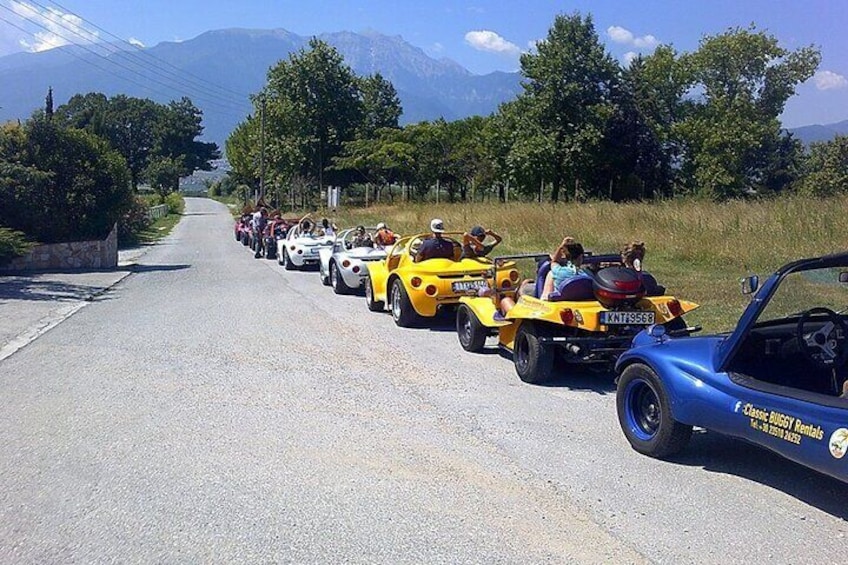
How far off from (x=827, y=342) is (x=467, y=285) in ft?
22.3

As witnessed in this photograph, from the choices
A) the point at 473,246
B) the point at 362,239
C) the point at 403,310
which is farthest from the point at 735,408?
the point at 362,239

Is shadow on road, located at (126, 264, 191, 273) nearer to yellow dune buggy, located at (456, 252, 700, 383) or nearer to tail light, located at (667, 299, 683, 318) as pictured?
yellow dune buggy, located at (456, 252, 700, 383)

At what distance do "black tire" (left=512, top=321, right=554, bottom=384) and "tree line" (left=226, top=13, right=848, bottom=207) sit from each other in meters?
35.0

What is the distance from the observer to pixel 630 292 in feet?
26.9

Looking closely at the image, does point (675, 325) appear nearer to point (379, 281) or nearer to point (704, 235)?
point (379, 281)

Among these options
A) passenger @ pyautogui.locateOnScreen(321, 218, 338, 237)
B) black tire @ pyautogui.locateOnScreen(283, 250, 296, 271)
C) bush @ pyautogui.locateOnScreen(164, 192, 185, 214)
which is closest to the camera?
black tire @ pyautogui.locateOnScreen(283, 250, 296, 271)

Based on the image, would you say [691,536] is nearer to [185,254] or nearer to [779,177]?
[185,254]

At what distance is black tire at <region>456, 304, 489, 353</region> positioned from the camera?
1028cm

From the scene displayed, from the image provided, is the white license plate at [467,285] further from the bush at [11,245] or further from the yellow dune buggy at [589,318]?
the bush at [11,245]

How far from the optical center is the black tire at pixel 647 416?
19.3 feet

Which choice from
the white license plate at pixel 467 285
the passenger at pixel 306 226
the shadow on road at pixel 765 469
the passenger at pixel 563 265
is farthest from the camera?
the passenger at pixel 306 226

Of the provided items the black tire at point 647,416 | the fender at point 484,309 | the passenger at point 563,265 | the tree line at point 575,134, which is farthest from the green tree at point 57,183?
the tree line at point 575,134

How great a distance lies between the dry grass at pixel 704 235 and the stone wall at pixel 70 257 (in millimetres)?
11064

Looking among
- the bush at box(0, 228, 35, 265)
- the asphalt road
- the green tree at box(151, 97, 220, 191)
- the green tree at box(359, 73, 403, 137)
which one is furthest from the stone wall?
the green tree at box(151, 97, 220, 191)
